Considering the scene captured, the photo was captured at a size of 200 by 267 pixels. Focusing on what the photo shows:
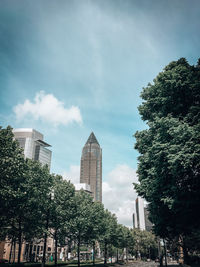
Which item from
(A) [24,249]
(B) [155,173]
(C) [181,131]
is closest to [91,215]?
(B) [155,173]

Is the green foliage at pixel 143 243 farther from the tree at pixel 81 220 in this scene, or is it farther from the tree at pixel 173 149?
the tree at pixel 173 149

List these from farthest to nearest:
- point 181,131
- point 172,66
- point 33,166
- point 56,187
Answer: point 56,187
point 33,166
point 172,66
point 181,131

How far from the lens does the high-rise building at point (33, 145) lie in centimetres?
18288

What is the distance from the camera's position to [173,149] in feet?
50.0

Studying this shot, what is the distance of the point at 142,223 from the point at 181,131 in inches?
7726

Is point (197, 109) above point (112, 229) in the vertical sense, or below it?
above

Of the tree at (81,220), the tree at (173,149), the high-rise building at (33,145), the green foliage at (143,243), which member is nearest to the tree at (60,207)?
the tree at (81,220)

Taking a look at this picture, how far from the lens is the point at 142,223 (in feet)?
626

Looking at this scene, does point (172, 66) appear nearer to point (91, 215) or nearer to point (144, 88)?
point (144, 88)

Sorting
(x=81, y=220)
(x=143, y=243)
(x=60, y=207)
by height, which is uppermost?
(x=60, y=207)

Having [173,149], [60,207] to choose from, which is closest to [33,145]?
[60,207]

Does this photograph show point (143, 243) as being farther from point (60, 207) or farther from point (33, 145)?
point (33, 145)

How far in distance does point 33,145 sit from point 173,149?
184m

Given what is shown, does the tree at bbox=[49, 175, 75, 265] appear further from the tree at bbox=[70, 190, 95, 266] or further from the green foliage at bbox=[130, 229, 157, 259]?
the green foliage at bbox=[130, 229, 157, 259]
